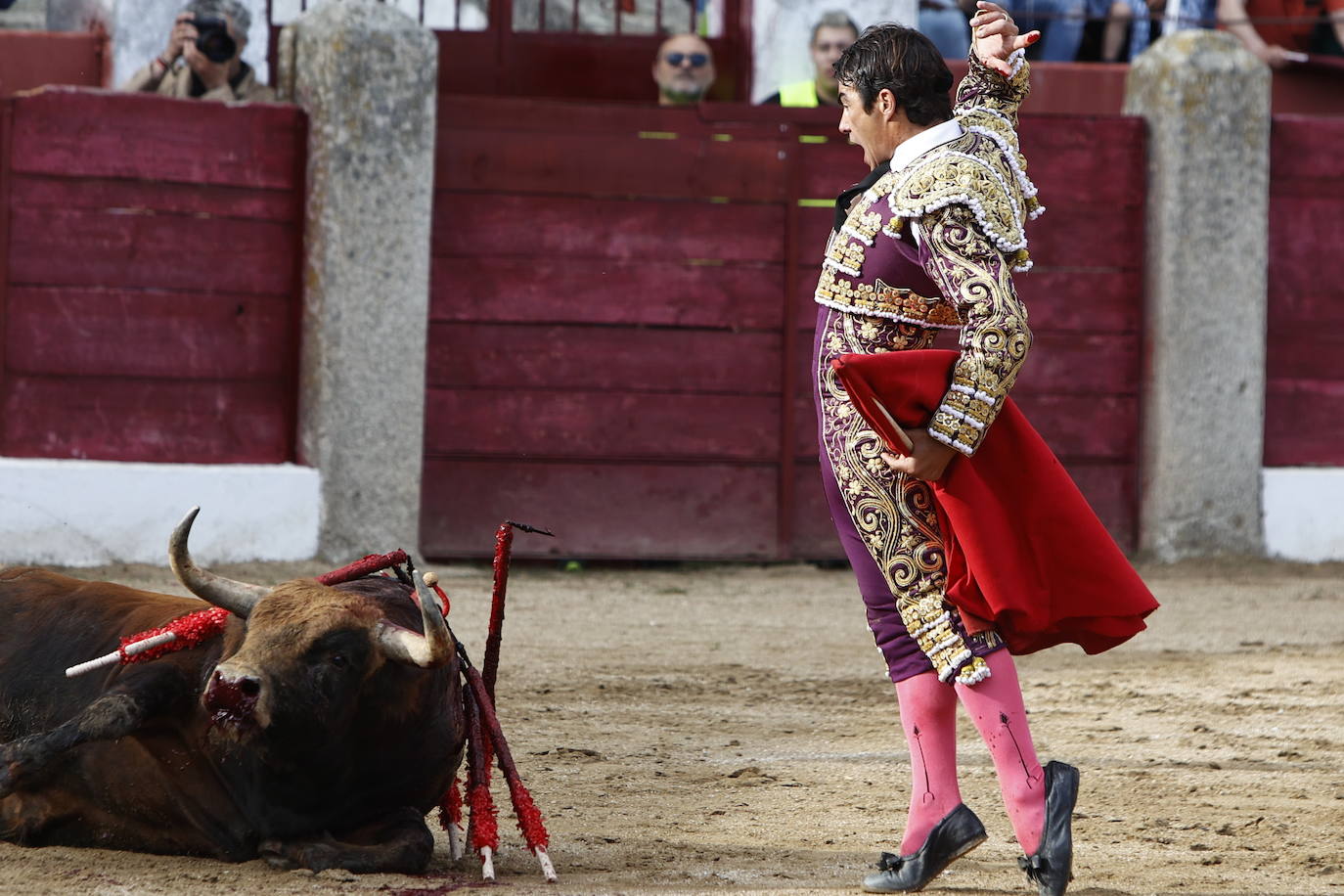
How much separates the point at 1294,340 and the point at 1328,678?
284cm

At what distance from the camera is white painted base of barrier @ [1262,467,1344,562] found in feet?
24.4

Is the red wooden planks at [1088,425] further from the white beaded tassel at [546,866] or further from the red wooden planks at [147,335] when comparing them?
the white beaded tassel at [546,866]

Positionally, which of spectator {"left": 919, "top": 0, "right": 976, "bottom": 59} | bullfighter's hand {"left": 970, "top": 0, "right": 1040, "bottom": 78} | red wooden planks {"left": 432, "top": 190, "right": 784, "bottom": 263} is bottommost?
red wooden planks {"left": 432, "top": 190, "right": 784, "bottom": 263}

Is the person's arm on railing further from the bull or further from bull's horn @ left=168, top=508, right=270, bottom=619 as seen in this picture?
bull's horn @ left=168, top=508, right=270, bottom=619

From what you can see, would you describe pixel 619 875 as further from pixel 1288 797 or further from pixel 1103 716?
pixel 1103 716

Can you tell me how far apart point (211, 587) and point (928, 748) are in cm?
112

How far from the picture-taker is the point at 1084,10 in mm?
8328

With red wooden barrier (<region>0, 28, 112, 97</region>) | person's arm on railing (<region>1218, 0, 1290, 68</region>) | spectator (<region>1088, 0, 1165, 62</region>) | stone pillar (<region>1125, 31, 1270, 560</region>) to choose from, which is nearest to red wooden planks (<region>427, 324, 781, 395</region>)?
stone pillar (<region>1125, 31, 1270, 560</region>)

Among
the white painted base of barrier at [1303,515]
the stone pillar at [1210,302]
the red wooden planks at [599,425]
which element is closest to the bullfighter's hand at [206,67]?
the red wooden planks at [599,425]

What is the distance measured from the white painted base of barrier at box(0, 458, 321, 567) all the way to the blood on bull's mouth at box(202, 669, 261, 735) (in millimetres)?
3796

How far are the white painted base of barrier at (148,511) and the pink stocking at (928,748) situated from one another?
411 centimetres

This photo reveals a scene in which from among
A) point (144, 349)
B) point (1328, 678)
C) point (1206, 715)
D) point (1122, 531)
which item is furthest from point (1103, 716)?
point (144, 349)

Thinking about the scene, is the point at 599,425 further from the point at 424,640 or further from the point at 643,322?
the point at 424,640

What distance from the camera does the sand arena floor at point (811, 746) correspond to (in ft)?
9.78
